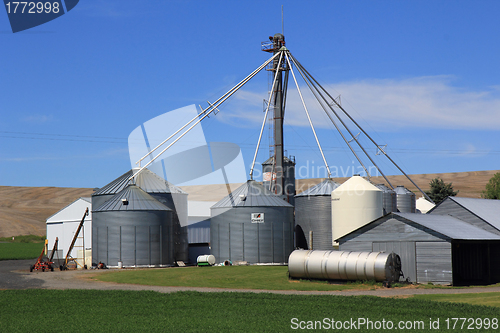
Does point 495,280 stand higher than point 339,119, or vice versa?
point 339,119

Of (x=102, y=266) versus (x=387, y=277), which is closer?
(x=387, y=277)

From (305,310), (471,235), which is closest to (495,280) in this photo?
(471,235)

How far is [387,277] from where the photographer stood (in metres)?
35.8

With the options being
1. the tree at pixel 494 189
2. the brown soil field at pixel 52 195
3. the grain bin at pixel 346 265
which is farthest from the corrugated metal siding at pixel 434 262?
the brown soil field at pixel 52 195

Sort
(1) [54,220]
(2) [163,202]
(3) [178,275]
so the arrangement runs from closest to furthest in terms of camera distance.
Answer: (3) [178,275] < (2) [163,202] < (1) [54,220]

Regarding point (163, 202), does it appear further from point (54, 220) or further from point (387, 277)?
point (387, 277)

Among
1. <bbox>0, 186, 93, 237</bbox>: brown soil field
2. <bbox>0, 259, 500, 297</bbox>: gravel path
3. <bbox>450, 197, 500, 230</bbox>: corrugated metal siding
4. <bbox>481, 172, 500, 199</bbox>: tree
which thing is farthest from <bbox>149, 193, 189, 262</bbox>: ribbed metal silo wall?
<bbox>0, 186, 93, 237</bbox>: brown soil field

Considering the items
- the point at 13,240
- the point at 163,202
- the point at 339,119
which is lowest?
the point at 13,240

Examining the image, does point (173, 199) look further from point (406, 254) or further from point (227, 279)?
point (406, 254)

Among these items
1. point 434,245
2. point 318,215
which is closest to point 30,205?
point 318,215

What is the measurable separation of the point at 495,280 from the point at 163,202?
116 ft

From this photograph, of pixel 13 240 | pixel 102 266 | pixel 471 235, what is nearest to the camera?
pixel 471 235

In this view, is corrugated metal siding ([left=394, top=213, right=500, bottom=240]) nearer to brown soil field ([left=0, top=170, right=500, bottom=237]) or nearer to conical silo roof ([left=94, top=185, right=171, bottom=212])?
conical silo roof ([left=94, top=185, right=171, bottom=212])

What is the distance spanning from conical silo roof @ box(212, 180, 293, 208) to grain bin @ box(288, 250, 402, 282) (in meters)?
15.9
